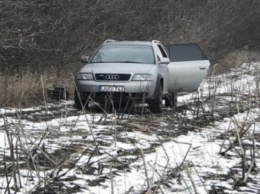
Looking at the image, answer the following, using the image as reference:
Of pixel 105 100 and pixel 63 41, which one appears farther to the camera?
pixel 63 41

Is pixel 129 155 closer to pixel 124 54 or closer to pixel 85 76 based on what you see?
pixel 85 76

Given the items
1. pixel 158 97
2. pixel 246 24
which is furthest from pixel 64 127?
pixel 246 24

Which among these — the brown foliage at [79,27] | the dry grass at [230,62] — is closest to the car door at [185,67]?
the brown foliage at [79,27]

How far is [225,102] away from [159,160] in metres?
7.44

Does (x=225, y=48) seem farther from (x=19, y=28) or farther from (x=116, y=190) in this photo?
(x=116, y=190)

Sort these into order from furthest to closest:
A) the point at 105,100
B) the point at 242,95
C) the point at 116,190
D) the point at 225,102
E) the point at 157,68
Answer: the point at 242,95
the point at 225,102
the point at 157,68
the point at 105,100
the point at 116,190

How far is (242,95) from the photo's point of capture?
15172mm

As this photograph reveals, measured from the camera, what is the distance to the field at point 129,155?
529 cm

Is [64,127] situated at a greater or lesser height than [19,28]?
lesser

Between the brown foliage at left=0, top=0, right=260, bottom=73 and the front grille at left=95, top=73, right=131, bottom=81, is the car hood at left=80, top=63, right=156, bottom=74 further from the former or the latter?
the brown foliage at left=0, top=0, right=260, bottom=73

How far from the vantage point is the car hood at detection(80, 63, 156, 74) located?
36.7 ft

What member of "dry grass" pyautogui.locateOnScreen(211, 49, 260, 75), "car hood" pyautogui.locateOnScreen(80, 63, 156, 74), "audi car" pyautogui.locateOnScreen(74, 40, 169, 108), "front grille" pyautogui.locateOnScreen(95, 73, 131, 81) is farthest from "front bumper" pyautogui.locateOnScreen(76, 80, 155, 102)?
"dry grass" pyautogui.locateOnScreen(211, 49, 260, 75)

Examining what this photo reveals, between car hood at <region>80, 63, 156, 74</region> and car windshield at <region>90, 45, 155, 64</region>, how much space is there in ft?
1.37

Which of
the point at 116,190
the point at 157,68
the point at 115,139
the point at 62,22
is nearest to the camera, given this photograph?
the point at 116,190
